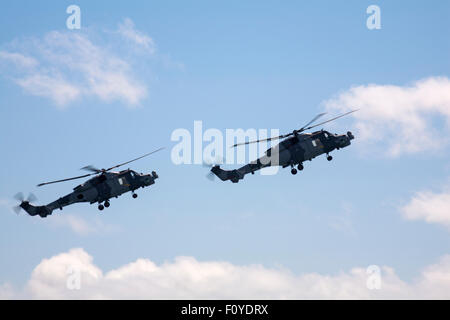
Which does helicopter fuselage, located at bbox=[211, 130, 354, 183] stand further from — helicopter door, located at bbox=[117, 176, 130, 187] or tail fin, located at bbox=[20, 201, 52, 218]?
tail fin, located at bbox=[20, 201, 52, 218]

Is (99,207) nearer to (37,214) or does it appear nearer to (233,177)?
(37,214)

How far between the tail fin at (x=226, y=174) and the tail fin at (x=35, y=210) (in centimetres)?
2568

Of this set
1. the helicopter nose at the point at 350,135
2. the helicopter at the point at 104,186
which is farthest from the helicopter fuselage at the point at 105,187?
the helicopter nose at the point at 350,135

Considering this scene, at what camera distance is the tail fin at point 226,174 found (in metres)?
92.2

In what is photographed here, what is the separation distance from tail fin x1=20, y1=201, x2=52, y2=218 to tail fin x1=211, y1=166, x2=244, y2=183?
84.3 feet

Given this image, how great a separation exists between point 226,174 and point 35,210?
29.8 meters

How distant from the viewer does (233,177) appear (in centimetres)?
9231

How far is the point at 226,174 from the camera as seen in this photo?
92.9 metres

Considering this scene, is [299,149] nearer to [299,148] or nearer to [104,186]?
[299,148]

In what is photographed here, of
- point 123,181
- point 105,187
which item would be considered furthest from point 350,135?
point 105,187

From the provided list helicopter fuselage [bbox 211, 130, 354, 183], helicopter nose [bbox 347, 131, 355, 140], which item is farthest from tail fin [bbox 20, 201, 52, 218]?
helicopter nose [bbox 347, 131, 355, 140]

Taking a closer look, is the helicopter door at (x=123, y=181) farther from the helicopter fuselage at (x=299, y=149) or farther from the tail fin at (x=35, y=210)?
the helicopter fuselage at (x=299, y=149)
